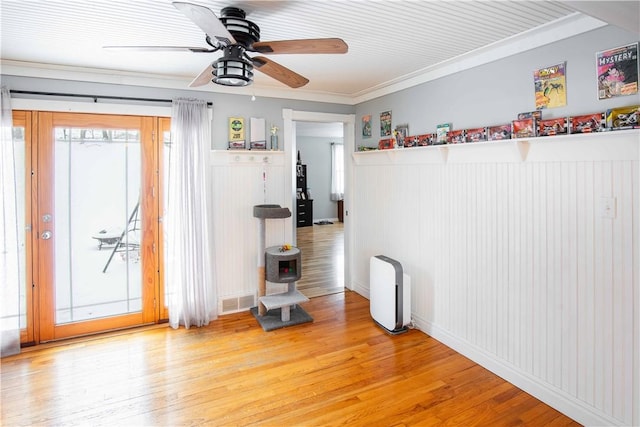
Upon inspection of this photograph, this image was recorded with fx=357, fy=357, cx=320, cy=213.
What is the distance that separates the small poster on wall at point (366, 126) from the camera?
432cm

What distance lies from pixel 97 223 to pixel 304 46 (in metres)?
2.79

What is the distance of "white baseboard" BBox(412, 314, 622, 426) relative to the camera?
2.17 metres

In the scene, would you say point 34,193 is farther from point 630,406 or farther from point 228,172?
point 630,406

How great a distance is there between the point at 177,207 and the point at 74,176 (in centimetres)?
96

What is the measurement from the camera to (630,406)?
A: 1994mm

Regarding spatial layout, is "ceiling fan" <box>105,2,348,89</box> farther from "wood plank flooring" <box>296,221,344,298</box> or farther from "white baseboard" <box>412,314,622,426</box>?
"wood plank flooring" <box>296,221,344,298</box>

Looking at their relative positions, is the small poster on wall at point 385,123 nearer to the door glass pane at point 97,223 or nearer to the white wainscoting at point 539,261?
the white wainscoting at point 539,261

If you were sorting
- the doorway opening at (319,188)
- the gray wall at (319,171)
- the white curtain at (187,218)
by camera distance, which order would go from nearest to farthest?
1. the white curtain at (187,218)
2. the doorway opening at (319,188)
3. the gray wall at (319,171)

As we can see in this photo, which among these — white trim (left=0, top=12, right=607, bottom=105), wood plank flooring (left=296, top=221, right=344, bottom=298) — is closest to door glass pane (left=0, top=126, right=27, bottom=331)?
white trim (left=0, top=12, right=607, bottom=105)

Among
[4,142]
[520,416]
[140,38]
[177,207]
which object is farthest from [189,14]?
[520,416]

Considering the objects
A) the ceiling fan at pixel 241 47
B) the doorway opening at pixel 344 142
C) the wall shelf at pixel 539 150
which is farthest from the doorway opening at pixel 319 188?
the ceiling fan at pixel 241 47

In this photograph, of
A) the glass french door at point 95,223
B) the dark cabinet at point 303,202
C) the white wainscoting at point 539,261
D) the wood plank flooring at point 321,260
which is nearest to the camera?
the white wainscoting at point 539,261

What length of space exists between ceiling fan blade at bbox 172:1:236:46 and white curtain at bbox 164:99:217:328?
6.17 ft

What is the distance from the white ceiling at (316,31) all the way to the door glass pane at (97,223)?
645mm
